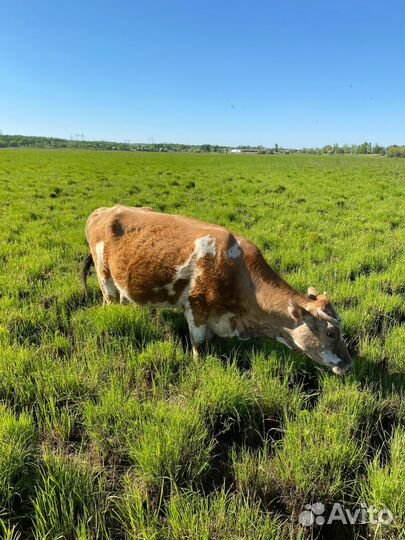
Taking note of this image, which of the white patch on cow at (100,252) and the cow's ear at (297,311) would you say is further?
the white patch on cow at (100,252)

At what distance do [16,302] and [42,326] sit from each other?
0.79 m

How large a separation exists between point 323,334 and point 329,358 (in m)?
0.25

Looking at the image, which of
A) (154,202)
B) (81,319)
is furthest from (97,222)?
(154,202)

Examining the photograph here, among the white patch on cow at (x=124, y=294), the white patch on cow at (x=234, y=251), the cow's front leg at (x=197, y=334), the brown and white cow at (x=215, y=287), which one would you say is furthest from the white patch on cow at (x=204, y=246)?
the white patch on cow at (x=124, y=294)

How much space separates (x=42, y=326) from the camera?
4.78 m

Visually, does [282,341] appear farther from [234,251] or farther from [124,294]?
[124,294]

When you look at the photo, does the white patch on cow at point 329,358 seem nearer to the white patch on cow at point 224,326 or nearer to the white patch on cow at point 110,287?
the white patch on cow at point 224,326

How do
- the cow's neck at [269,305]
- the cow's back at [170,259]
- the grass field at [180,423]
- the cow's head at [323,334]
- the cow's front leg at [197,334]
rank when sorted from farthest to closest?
the cow's front leg at [197,334], the cow's back at [170,259], the cow's neck at [269,305], the cow's head at [323,334], the grass field at [180,423]

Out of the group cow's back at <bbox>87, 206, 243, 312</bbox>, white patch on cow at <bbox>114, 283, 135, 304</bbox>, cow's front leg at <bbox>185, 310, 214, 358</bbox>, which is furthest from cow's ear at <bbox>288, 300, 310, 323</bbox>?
white patch on cow at <bbox>114, 283, 135, 304</bbox>

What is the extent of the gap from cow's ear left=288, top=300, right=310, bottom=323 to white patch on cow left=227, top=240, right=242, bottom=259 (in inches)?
33.3

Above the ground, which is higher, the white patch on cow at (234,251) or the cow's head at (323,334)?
the white patch on cow at (234,251)

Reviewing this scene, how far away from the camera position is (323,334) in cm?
380

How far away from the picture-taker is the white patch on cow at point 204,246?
4355mm

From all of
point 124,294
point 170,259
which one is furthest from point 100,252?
point 170,259
